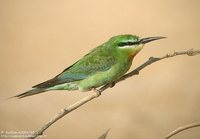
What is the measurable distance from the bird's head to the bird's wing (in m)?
0.05

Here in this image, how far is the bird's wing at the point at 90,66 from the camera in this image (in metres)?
1.22

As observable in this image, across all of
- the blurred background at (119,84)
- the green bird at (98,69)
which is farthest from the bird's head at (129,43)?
the blurred background at (119,84)

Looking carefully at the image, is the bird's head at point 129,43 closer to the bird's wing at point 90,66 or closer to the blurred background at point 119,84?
the bird's wing at point 90,66

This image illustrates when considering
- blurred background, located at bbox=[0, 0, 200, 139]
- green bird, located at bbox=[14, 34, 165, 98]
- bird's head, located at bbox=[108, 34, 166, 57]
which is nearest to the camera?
bird's head, located at bbox=[108, 34, 166, 57]

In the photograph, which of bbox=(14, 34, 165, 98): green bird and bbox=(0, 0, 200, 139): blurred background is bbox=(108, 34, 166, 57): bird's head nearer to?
bbox=(14, 34, 165, 98): green bird

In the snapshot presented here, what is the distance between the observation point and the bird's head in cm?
100

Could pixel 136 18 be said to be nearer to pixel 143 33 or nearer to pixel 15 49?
pixel 143 33

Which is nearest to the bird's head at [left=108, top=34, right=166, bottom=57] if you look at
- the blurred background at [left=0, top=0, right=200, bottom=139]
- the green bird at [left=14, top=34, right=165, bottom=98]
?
the green bird at [left=14, top=34, right=165, bottom=98]

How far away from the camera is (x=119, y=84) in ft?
6.28

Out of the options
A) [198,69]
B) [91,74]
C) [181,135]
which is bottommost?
[181,135]

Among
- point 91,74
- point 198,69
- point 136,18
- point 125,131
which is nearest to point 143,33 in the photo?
point 136,18

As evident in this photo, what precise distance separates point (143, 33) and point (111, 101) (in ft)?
1.04

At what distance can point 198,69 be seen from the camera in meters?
1.94

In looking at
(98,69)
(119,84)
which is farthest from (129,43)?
(119,84)
